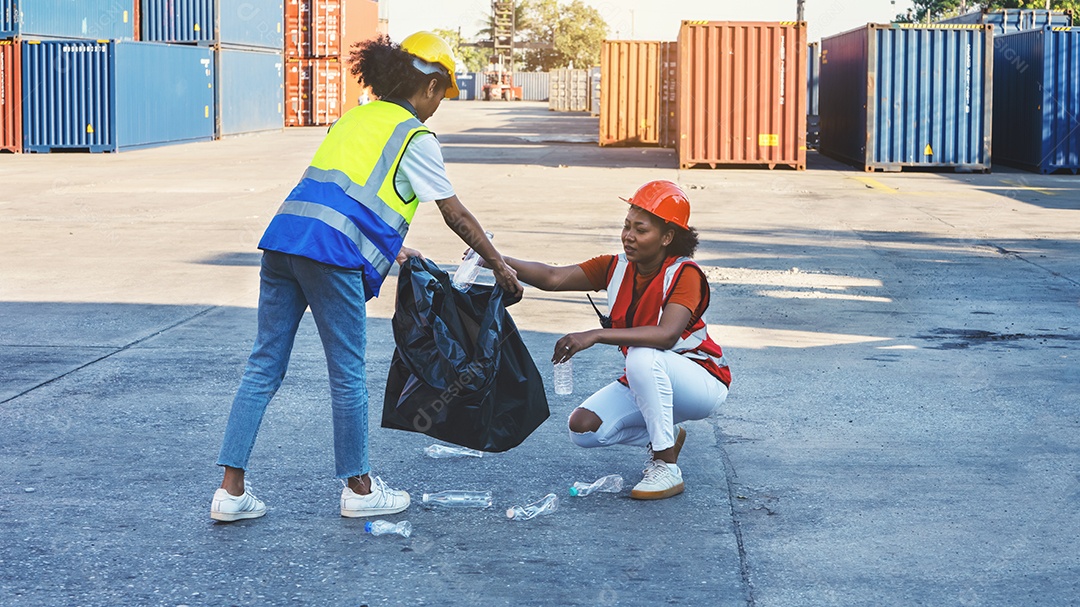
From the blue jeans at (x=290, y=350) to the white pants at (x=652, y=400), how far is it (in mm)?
934

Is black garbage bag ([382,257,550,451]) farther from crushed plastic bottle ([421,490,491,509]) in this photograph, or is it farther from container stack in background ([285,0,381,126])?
container stack in background ([285,0,381,126])

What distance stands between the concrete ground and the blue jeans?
0.95ft

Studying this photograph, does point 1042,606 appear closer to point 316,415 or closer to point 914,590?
point 914,590

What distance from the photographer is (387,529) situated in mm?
4523

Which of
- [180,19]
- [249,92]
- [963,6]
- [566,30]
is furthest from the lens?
[566,30]

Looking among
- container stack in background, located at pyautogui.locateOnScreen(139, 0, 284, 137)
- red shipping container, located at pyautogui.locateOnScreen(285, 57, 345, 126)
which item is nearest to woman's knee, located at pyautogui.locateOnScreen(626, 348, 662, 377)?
container stack in background, located at pyautogui.locateOnScreen(139, 0, 284, 137)

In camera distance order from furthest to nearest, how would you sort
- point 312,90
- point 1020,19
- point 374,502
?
point 312,90
point 1020,19
point 374,502

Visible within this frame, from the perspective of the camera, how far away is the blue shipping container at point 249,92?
40500mm

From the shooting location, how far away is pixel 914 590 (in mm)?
3982

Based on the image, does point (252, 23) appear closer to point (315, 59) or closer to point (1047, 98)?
point (315, 59)

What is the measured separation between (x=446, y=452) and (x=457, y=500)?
0.65 metres

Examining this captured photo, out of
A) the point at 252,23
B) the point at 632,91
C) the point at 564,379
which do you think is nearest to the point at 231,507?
the point at 564,379

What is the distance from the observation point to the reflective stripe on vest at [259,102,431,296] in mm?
4324

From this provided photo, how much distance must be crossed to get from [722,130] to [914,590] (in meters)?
23.0
